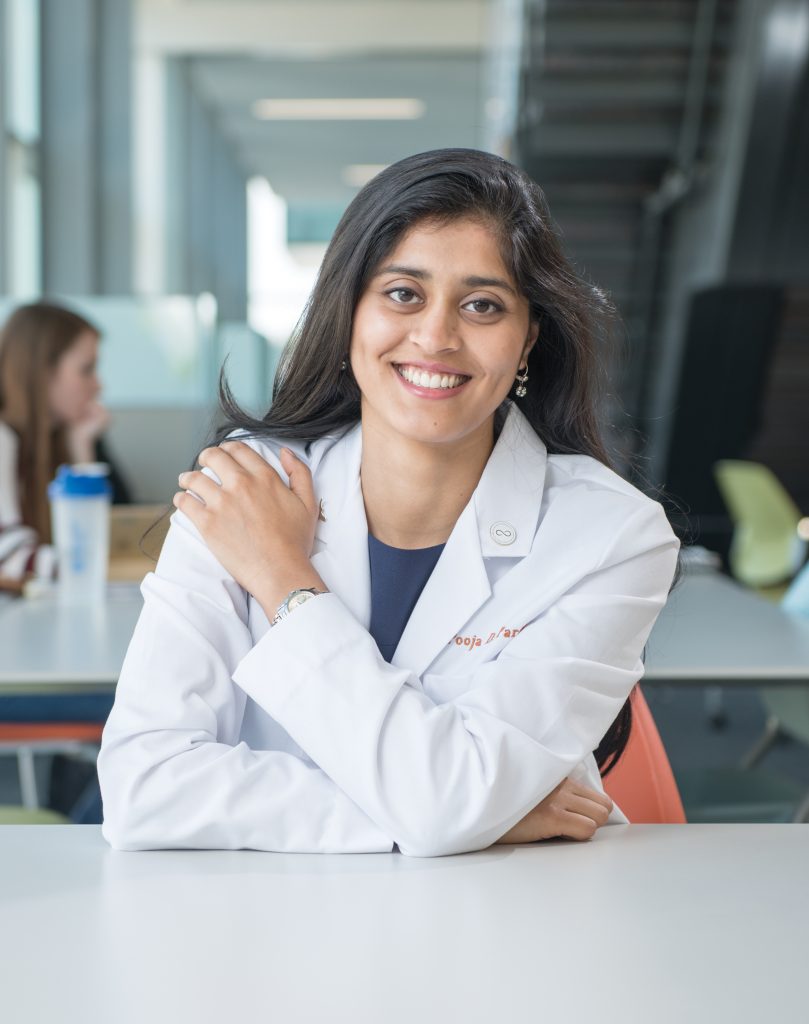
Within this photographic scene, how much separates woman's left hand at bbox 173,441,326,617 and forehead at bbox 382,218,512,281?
284 millimetres

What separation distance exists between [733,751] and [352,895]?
330 centimetres

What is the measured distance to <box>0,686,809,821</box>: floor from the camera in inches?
96.9

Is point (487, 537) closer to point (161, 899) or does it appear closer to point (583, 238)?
point (161, 899)

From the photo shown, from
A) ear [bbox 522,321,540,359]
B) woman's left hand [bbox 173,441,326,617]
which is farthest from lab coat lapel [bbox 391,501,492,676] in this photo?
ear [bbox 522,321,540,359]

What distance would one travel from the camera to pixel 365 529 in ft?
4.58

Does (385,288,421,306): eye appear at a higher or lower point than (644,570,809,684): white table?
higher

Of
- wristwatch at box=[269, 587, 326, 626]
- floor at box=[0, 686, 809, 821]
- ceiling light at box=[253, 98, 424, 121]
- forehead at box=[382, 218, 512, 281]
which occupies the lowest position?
floor at box=[0, 686, 809, 821]

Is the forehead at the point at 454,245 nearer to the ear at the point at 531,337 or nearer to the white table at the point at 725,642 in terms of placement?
the ear at the point at 531,337

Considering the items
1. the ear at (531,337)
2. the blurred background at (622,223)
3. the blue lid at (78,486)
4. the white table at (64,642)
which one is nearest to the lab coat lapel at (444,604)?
the ear at (531,337)

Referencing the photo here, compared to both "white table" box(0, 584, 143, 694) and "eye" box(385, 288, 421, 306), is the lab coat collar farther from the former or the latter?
"white table" box(0, 584, 143, 694)

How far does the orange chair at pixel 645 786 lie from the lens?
4.79 feet

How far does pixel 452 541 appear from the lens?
1372mm

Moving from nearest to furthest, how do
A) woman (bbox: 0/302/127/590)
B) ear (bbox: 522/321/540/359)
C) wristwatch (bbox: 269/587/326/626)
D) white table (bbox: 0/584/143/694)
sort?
wristwatch (bbox: 269/587/326/626)
ear (bbox: 522/321/540/359)
white table (bbox: 0/584/143/694)
woman (bbox: 0/302/127/590)

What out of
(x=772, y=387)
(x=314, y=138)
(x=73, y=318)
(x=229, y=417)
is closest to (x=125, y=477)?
(x=73, y=318)
